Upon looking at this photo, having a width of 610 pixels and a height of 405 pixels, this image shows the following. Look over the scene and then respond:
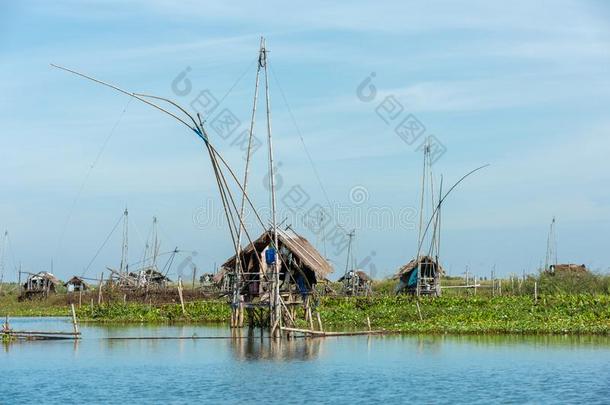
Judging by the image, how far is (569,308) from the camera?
3447 cm

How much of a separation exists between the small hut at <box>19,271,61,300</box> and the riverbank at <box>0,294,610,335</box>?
30.7ft

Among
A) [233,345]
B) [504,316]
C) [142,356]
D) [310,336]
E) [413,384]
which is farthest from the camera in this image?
[504,316]

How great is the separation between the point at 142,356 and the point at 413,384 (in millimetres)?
8382

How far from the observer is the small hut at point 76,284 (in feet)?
198

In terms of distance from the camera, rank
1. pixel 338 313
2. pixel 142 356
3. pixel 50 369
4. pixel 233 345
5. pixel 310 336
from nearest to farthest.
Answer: pixel 50 369 < pixel 142 356 < pixel 233 345 < pixel 310 336 < pixel 338 313

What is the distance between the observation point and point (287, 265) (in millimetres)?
31859

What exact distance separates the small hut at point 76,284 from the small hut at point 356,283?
1662 centimetres

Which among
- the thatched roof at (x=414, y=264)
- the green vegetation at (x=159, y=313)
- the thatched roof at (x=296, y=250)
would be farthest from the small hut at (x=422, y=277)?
the thatched roof at (x=296, y=250)

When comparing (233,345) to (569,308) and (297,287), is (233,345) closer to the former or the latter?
(297,287)

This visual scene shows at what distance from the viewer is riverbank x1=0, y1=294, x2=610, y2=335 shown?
3098 cm

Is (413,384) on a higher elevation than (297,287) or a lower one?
lower

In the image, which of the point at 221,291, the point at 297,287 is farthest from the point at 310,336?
the point at 221,291

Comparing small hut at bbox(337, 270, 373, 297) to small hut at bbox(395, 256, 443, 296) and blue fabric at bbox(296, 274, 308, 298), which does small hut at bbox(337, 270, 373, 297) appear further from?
blue fabric at bbox(296, 274, 308, 298)

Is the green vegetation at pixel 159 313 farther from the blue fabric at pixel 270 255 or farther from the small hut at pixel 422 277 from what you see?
the small hut at pixel 422 277
